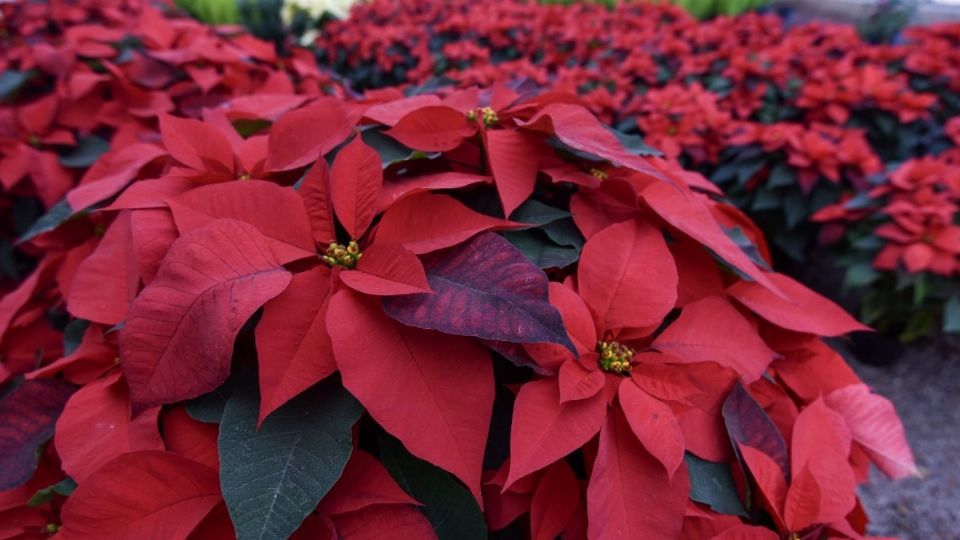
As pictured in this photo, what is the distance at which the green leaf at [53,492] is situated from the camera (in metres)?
0.49

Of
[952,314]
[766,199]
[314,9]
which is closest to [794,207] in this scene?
[766,199]

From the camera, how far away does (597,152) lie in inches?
21.7

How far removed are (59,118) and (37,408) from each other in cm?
81

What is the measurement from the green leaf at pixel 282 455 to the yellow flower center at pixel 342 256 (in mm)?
89

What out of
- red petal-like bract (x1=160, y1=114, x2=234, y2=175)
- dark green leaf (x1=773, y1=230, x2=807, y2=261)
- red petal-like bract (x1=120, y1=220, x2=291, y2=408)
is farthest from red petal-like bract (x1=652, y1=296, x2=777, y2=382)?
dark green leaf (x1=773, y1=230, x2=807, y2=261)

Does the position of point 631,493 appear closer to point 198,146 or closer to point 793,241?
point 198,146

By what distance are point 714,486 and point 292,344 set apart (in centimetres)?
34

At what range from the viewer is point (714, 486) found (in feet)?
1.62

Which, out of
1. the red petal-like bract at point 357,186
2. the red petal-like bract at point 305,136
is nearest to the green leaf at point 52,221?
the red petal-like bract at point 305,136

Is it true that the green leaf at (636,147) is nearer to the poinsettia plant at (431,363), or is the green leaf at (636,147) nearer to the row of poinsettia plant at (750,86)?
the poinsettia plant at (431,363)

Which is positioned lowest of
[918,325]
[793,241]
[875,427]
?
[918,325]

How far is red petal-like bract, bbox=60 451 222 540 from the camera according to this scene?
1.38 ft

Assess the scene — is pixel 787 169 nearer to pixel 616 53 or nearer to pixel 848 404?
pixel 616 53

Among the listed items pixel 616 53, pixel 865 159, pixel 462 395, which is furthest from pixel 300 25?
pixel 462 395
